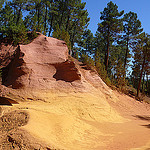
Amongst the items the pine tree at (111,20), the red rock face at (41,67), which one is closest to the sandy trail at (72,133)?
the red rock face at (41,67)

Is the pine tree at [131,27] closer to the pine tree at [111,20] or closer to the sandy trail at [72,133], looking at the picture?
the pine tree at [111,20]

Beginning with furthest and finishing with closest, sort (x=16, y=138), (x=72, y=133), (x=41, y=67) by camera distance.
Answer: (x=41, y=67)
(x=72, y=133)
(x=16, y=138)

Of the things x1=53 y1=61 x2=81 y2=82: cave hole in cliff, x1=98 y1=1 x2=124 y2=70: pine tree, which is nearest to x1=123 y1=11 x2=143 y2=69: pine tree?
x1=98 y1=1 x2=124 y2=70: pine tree

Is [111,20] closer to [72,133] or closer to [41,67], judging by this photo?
[41,67]

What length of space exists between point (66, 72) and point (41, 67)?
1704 mm

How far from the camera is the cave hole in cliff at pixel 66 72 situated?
10195mm

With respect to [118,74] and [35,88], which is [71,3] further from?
[35,88]

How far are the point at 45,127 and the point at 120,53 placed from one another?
34783 millimetres

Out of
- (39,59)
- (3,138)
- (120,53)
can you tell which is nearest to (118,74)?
(39,59)

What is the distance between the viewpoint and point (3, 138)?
4211 millimetres

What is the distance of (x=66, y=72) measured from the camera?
10.3 metres

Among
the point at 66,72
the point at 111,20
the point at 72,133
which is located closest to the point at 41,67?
the point at 66,72

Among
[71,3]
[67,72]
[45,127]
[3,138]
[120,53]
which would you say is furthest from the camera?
[120,53]

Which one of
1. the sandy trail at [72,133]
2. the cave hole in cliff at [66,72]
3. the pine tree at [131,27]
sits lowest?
the sandy trail at [72,133]
